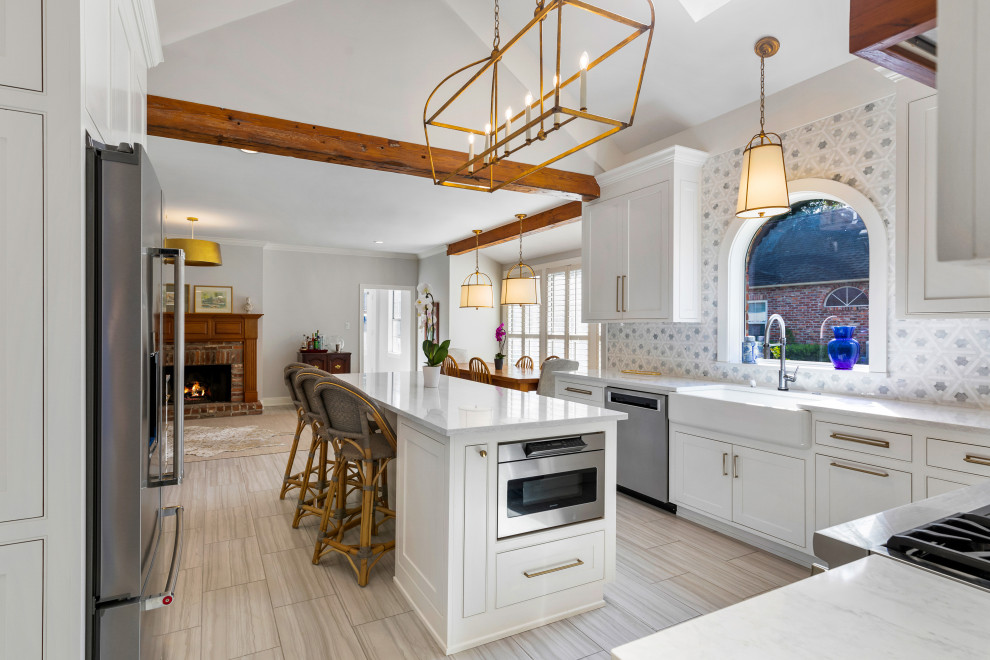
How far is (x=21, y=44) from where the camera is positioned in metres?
1.14

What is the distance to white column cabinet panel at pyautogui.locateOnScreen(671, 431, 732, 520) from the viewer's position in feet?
10.1

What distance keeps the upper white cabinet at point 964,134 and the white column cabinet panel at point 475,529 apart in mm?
1808

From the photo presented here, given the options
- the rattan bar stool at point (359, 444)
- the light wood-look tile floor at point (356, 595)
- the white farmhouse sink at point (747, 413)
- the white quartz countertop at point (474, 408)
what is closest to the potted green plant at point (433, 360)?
the white quartz countertop at point (474, 408)

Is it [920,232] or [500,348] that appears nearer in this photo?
[920,232]

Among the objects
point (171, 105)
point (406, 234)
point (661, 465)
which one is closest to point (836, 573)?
point (661, 465)

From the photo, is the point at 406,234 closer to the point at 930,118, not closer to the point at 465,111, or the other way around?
the point at 465,111

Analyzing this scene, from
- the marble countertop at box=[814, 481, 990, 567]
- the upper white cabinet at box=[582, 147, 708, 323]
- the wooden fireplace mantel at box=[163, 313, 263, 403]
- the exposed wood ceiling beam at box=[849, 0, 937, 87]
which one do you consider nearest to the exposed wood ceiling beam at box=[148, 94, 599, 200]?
the upper white cabinet at box=[582, 147, 708, 323]

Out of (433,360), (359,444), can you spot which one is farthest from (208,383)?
(359,444)

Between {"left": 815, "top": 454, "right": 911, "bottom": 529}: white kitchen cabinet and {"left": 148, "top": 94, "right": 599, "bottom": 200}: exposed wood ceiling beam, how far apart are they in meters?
2.77

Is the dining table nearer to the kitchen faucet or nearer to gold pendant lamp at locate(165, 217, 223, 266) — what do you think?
the kitchen faucet

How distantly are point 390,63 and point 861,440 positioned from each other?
12.1 ft

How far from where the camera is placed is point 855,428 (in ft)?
8.14

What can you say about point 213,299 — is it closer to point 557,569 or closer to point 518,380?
point 518,380

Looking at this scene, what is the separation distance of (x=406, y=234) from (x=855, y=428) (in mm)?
5974
